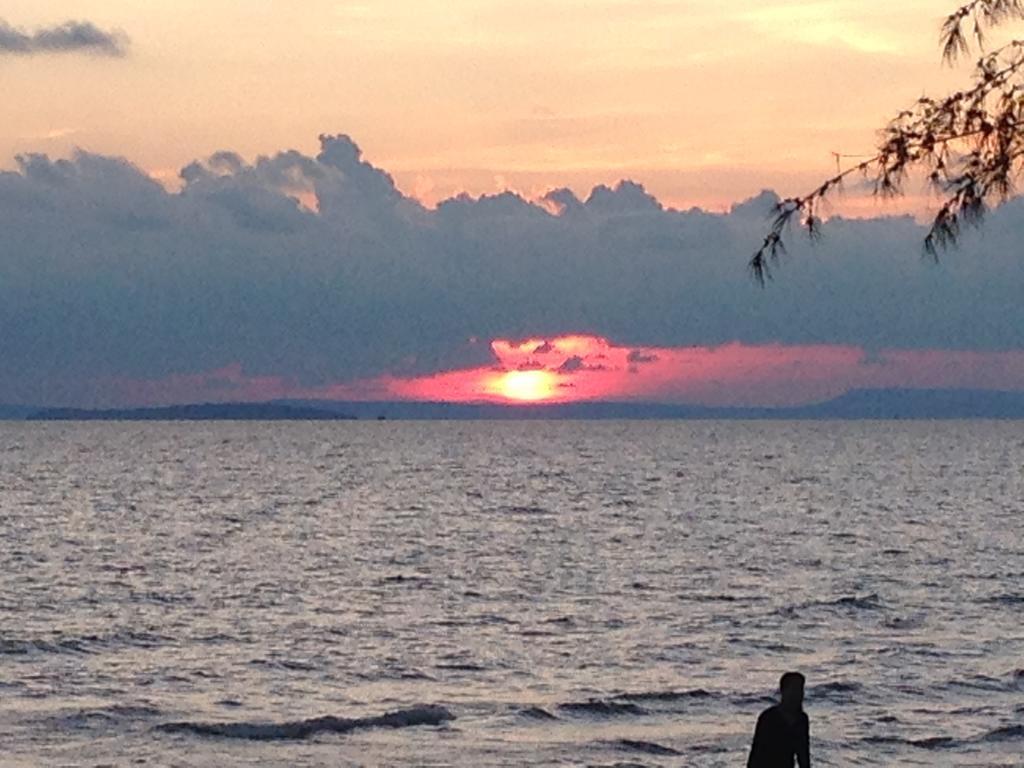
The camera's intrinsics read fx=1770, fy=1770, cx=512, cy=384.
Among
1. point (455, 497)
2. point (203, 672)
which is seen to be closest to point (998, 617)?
point (203, 672)

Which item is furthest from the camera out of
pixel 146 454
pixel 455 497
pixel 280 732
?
pixel 146 454

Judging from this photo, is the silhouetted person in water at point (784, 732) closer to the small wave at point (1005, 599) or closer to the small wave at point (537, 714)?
the small wave at point (537, 714)

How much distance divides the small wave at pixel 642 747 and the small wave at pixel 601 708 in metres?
2.17

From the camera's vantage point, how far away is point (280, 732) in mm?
28844

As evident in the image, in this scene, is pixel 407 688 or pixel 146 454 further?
pixel 146 454

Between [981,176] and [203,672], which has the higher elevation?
[981,176]

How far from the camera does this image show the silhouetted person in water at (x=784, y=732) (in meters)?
13.8

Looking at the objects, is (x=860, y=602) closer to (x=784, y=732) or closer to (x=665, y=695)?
(x=665, y=695)

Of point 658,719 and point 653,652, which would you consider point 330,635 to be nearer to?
point 653,652

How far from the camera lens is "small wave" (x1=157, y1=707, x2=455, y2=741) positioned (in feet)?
94.3

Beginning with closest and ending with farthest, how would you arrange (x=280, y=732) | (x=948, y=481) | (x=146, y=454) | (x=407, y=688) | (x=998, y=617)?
(x=280, y=732) → (x=407, y=688) → (x=998, y=617) → (x=948, y=481) → (x=146, y=454)

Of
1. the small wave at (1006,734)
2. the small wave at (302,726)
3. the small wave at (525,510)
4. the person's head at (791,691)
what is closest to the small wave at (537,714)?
the small wave at (302,726)

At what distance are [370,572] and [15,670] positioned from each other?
2368 centimetres

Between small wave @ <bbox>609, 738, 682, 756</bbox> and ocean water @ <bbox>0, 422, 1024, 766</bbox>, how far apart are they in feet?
0.35
